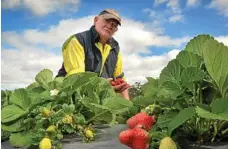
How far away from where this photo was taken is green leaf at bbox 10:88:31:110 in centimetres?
195

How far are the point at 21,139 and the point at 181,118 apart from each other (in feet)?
2.59

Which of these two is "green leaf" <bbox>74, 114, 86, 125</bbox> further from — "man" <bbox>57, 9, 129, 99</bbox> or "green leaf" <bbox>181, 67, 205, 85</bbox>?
"man" <bbox>57, 9, 129, 99</bbox>

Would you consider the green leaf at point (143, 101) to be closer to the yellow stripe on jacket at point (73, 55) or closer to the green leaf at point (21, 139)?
the green leaf at point (21, 139)

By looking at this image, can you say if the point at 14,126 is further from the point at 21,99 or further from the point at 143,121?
the point at 143,121

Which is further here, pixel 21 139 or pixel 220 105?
pixel 21 139

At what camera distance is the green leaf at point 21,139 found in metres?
1.79

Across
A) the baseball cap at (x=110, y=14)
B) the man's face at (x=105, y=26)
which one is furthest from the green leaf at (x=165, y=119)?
the baseball cap at (x=110, y=14)

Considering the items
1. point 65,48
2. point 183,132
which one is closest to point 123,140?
point 183,132

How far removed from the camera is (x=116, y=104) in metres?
1.89

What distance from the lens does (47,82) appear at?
2.15m

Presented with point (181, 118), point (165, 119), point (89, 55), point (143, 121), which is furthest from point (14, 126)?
point (89, 55)

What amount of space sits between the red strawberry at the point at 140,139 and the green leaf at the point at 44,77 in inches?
32.2

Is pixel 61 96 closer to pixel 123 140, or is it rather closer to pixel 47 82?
pixel 47 82

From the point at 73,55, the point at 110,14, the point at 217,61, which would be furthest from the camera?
the point at 110,14
